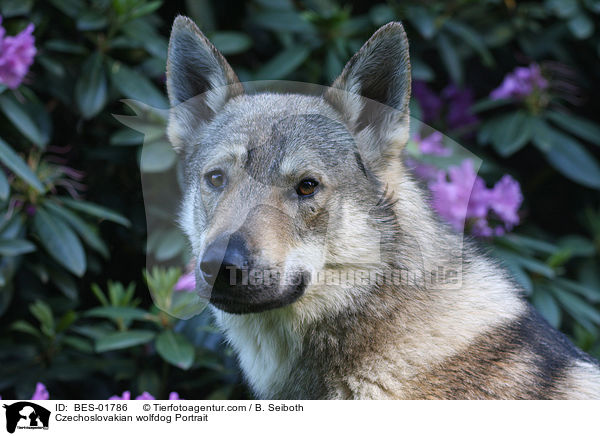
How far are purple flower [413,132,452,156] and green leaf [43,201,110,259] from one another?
6.99 ft

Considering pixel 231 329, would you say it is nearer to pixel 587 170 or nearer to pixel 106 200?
pixel 106 200

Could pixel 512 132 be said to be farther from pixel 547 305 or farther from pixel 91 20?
pixel 91 20

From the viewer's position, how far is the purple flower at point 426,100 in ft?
16.1

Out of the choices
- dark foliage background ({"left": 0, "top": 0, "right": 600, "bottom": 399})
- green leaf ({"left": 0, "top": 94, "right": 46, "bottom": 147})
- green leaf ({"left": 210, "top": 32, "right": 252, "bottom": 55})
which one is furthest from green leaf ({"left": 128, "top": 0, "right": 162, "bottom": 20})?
green leaf ({"left": 0, "top": 94, "right": 46, "bottom": 147})

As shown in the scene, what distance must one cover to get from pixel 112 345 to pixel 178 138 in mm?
1253

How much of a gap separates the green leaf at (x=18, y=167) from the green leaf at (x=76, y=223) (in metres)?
0.31

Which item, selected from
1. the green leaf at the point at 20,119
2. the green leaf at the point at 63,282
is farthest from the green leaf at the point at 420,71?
the green leaf at the point at 63,282

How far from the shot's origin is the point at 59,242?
3.82 meters

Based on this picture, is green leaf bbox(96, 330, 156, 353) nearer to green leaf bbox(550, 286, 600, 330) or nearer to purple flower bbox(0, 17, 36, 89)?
purple flower bbox(0, 17, 36, 89)

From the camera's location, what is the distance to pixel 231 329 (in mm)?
3012

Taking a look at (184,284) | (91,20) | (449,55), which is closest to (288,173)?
(184,284)

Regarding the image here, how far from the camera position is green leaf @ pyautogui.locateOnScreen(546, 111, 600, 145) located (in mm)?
4852
